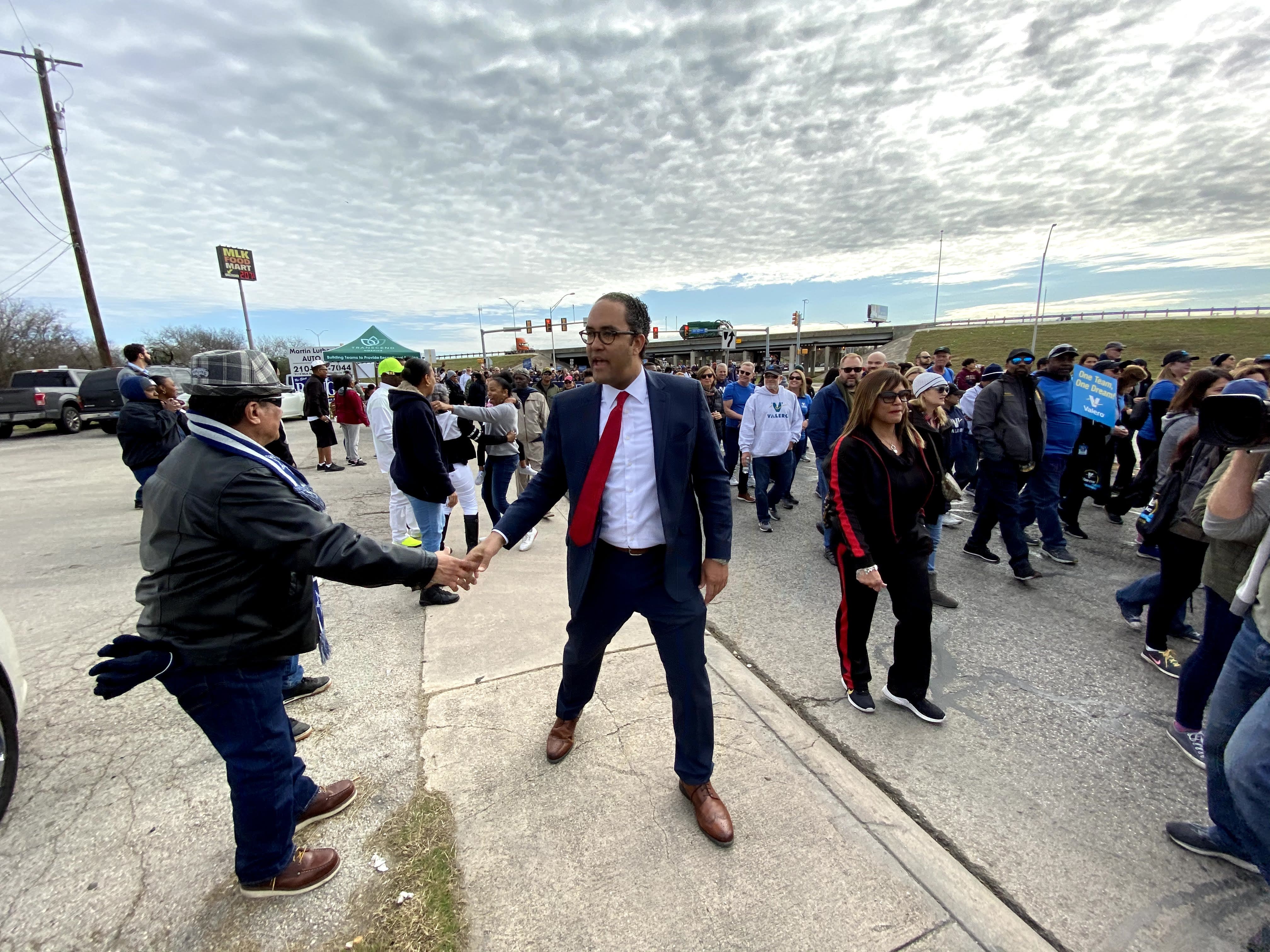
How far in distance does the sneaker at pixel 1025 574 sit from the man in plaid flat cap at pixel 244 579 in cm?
498

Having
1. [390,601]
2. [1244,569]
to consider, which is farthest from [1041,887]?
[390,601]

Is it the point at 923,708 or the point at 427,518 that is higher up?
the point at 427,518

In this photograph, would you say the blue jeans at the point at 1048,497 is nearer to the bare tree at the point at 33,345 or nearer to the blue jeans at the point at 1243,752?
the blue jeans at the point at 1243,752

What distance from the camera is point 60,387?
59.0 ft

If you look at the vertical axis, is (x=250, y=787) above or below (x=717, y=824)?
above

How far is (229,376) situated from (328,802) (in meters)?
1.77

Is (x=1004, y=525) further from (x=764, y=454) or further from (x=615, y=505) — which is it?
(x=615, y=505)

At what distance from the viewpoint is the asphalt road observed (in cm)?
194

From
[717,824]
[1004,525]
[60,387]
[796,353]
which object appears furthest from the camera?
[796,353]

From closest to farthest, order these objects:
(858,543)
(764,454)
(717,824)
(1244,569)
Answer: (717,824), (1244,569), (858,543), (764,454)

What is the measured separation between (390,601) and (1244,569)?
203 inches

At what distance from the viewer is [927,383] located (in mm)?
4324

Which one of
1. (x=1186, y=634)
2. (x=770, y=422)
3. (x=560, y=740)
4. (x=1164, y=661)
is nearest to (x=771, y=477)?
(x=770, y=422)

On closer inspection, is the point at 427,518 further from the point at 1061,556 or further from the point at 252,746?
the point at 1061,556
